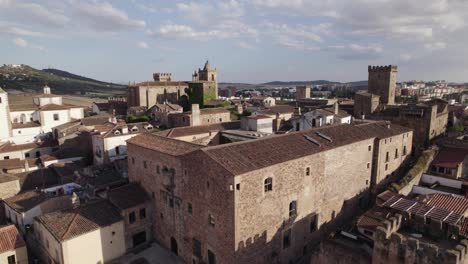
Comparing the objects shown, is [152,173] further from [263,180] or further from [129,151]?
[263,180]

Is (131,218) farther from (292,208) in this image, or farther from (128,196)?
(292,208)

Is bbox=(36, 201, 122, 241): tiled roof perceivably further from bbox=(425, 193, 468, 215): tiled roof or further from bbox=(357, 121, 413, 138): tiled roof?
bbox=(357, 121, 413, 138): tiled roof

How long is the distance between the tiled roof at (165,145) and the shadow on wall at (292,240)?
8.11 m

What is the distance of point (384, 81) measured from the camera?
57906 mm

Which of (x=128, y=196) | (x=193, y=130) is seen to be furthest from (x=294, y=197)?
(x=193, y=130)

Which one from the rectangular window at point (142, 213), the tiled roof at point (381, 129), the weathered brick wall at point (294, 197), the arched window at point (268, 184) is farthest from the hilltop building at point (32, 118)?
the tiled roof at point (381, 129)

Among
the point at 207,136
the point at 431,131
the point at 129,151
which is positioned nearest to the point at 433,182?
the point at 431,131

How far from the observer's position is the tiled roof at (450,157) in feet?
102

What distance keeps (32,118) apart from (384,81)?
2469 inches

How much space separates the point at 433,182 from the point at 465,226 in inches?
532

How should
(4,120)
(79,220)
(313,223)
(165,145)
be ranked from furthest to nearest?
(4,120) < (165,145) < (313,223) < (79,220)

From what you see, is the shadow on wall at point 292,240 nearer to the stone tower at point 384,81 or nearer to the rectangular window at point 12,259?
the rectangular window at point 12,259

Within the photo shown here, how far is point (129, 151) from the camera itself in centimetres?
2930

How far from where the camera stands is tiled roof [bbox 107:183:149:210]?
25.5 metres
